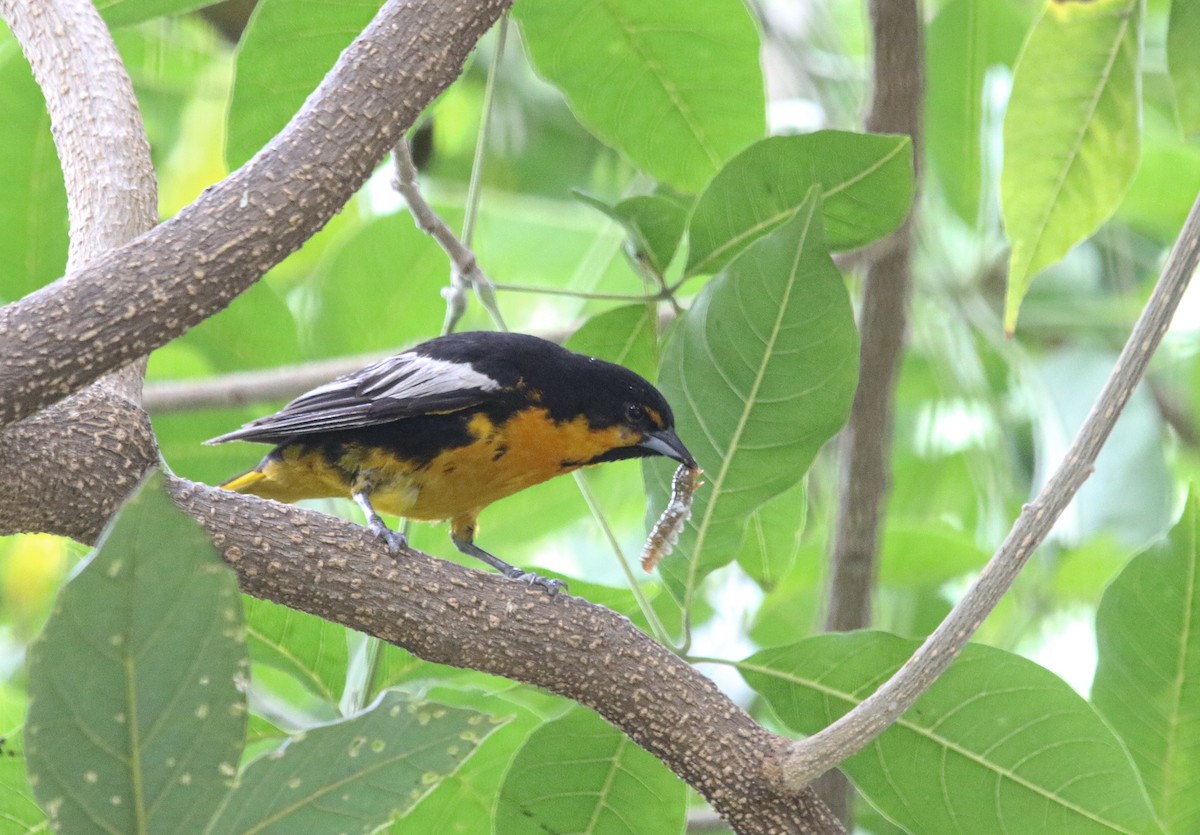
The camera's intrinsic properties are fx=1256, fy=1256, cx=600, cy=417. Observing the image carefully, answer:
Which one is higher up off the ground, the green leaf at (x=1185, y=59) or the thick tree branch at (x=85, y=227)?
the green leaf at (x=1185, y=59)

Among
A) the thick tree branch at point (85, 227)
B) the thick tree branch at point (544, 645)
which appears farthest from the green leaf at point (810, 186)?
the thick tree branch at point (85, 227)

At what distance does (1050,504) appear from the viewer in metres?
2.02

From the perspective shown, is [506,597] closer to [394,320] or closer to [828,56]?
[394,320]

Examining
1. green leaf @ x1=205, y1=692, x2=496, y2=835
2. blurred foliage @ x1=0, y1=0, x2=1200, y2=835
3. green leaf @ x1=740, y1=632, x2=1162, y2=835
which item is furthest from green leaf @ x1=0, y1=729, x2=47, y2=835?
green leaf @ x1=740, y1=632, x2=1162, y2=835

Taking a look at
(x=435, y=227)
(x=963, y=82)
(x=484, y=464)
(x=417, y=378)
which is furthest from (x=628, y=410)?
(x=963, y=82)

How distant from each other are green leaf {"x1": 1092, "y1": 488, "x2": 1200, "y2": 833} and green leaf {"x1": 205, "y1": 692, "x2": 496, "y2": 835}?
1.54m

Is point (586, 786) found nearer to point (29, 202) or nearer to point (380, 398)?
point (380, 398)

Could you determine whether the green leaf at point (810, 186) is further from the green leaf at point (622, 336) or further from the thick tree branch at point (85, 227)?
the thick tree branch at point (85, 227)

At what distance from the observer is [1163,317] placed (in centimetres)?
199

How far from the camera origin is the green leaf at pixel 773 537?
3.04 m

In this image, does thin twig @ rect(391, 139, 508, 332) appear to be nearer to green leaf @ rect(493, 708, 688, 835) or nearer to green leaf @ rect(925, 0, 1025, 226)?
green leaf @ rect(493, 708, 688, 835)

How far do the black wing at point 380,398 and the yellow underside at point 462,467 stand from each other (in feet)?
0.33

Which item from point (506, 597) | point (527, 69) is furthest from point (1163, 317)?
point (527, 69)

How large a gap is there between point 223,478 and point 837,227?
2.10 meters
